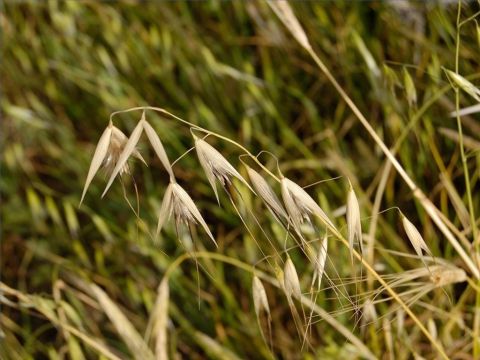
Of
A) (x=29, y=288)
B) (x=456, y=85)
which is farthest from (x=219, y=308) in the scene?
(x=456, y=85)

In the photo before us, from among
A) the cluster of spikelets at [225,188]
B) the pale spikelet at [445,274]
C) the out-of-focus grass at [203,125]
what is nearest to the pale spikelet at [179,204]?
the cluster of spikelets at [225,188]

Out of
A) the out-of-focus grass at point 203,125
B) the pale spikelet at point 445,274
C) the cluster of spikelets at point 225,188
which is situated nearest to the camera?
the cluster of spikelets at point 225,188

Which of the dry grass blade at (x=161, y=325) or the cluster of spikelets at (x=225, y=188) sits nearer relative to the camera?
the cluster of spikelets at (x=225, y=188)

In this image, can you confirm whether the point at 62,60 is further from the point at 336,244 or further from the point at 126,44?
the point at 336,244

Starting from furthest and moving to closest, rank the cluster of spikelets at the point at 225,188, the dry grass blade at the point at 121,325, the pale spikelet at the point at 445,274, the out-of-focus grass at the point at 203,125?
the out-of-focus grass at the point at 203,125 → the dry grass blade at the point at 121,325 → the pale spikelet at the point at 445,274 → the cluster of spikelets at the point at 225,188

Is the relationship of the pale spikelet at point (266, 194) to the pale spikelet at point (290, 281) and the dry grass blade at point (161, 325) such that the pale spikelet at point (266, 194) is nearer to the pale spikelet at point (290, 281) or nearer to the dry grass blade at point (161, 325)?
the pale spikelet at point (290, 281)

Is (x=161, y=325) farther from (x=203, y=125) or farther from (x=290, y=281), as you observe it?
(x=203, y=125)

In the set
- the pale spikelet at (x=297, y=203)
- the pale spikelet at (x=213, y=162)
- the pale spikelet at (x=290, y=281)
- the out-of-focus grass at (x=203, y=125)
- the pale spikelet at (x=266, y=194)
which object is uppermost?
the pale spikelet at (x=213, y=162)

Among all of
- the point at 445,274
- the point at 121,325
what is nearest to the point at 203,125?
the point at 121,325

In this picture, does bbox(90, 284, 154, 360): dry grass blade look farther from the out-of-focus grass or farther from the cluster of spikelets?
the cluster of spikelets
